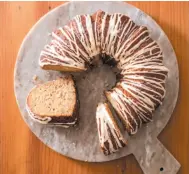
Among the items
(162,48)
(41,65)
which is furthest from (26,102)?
(162,48)

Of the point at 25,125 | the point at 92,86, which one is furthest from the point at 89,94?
the point at 25,125

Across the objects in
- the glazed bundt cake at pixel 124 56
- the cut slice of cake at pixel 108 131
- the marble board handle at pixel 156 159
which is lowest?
the marble board handle at pixel 156 159

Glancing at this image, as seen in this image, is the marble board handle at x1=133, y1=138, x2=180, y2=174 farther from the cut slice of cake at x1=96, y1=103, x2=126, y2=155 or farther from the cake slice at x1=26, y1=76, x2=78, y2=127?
the cake slice at x1=26, y1=76, x2=78, y2=127

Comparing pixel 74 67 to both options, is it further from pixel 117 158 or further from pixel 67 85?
pixel 117 158

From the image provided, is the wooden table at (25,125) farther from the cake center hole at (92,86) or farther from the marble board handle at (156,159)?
the cake center hole at (92,86)

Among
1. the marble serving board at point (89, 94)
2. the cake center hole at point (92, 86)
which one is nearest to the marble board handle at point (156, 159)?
the marble serving board at point (89, 94)

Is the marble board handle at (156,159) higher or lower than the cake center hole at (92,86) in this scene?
lower
